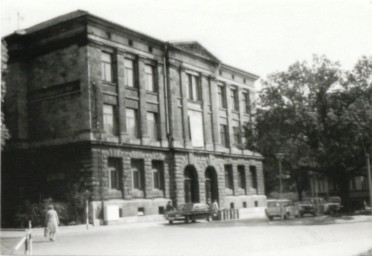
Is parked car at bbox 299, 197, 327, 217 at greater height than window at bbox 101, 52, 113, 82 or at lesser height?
lesser

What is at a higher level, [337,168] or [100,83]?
[100,83]

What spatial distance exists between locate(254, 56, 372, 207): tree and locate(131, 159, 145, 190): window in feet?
29.1

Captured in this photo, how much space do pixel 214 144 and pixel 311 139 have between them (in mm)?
14053

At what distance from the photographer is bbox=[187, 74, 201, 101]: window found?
43.6 m

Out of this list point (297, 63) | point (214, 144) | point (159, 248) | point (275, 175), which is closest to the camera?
point (159, 248)

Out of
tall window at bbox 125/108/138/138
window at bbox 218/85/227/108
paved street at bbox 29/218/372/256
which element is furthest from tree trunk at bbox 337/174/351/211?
window at bbox 218/85/227/108

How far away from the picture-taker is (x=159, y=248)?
1617 centimetres

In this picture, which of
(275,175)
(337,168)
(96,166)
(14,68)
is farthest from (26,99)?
(275,175)

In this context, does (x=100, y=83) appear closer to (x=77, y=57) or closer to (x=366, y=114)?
(x=77, y=57)

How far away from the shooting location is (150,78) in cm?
3941

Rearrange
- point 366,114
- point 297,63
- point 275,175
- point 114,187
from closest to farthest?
point 366,114 → point 297,63 → point 114,187 → point 275,175

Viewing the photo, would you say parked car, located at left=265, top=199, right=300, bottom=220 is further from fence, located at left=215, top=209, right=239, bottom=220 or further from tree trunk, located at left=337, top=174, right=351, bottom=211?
tree trunk, located at left=337, top=174, right=351, bottom=211

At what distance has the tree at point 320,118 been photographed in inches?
1185

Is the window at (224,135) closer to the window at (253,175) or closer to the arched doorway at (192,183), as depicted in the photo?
the window at (253,175)
